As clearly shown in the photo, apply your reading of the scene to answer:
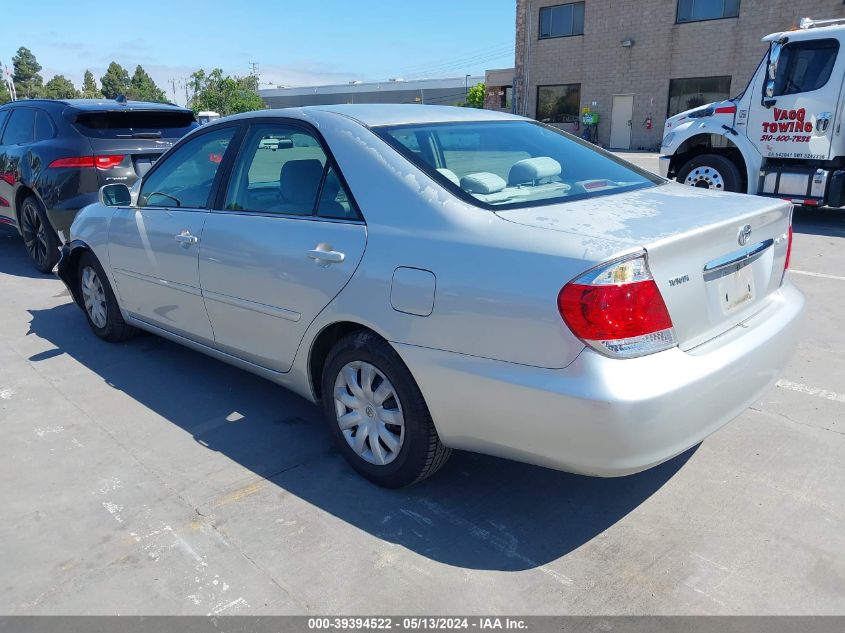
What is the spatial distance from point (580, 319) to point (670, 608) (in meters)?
1.07

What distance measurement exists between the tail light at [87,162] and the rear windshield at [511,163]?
16.0 feet

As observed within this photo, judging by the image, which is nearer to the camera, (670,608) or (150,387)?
(670,608)

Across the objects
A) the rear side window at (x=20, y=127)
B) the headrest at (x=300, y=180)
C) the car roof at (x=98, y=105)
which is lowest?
the headrest at (x=300, y=180)

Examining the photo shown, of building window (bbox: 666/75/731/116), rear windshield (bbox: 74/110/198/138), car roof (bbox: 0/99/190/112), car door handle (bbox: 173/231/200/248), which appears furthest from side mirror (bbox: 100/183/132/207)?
building window (bbox: 666/75/731/116)

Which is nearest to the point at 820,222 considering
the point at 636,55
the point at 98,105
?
the point at 98,105

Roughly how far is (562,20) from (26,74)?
111 meters

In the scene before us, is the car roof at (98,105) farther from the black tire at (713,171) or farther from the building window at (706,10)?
the building window at (706,10)

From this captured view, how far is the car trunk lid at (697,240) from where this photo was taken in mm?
2424

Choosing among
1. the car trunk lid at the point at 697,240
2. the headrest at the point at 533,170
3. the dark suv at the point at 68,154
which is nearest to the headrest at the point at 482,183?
the headrest at the point at 533,170

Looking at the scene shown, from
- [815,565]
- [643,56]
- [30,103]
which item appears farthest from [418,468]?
[643,56]

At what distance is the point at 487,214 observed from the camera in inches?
104

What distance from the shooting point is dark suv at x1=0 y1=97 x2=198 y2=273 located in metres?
6.88

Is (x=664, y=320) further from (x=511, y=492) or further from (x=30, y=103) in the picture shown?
(x=30, y=103)

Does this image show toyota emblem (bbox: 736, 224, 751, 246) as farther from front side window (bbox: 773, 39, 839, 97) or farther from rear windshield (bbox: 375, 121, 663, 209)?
front side window (bbox: 773, 39, 839, 97)
